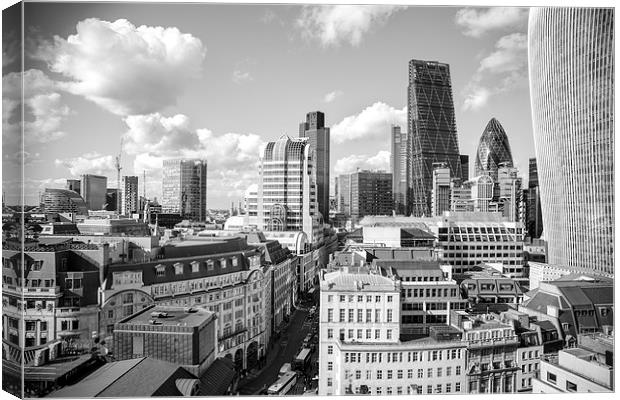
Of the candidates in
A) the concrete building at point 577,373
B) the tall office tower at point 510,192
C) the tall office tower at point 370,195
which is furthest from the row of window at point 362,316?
the tall office tower at point 370,195

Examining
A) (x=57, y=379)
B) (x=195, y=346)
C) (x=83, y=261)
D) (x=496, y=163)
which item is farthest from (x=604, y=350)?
(x=496, y=163)

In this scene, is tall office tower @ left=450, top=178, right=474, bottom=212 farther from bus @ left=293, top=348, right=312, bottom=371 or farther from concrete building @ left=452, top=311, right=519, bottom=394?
concrete building @ left=452, top=311, right=519, bottom=394

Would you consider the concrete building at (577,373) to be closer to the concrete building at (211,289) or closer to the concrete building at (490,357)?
the concrete building at (490,357)

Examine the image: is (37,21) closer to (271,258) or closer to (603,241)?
(271,258)

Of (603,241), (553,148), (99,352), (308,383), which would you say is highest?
(553,148)

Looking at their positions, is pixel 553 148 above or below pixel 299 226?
above

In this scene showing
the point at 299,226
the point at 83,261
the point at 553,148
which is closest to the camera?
the point at 83,261
